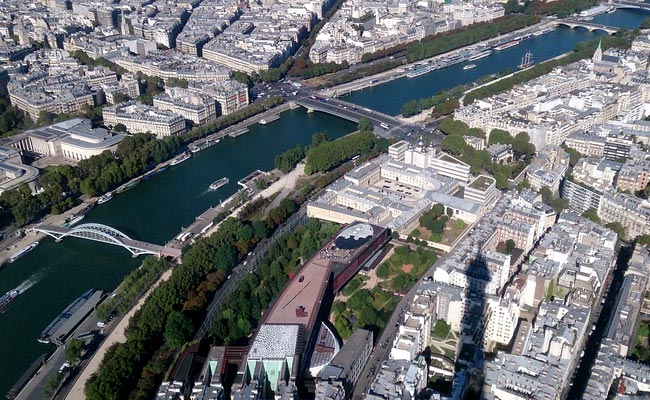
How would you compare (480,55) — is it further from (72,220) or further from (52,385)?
(52,385)

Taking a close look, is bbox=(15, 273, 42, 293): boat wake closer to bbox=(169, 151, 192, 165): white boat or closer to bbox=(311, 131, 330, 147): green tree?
bbox=(169, 151, 192, 165): white boat

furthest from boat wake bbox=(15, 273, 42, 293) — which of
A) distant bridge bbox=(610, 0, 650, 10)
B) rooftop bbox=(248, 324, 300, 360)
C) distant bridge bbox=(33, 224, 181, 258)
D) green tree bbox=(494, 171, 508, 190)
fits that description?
distant bridge bbox=(610, 0, 650, 10)

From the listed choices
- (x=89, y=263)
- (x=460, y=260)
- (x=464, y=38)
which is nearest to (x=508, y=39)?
(x=464, y=38)

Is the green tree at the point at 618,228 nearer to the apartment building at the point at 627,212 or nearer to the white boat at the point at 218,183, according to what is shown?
the apartment building at the point at 627,212

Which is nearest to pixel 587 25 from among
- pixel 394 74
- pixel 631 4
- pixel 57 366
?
pixel 631 4

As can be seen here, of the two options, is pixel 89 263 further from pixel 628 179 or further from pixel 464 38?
pixel 464 38
